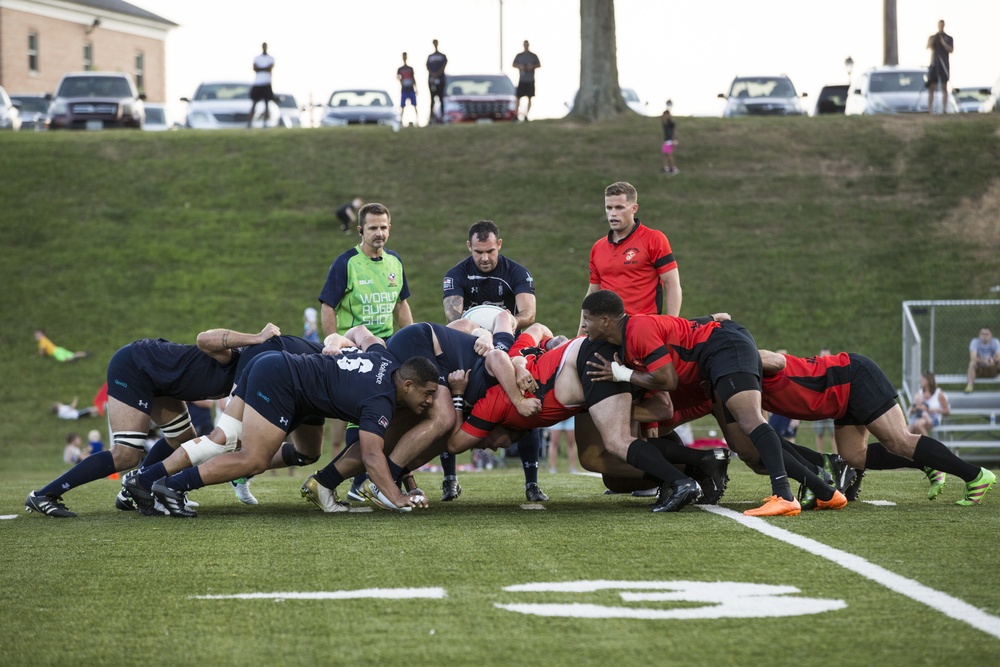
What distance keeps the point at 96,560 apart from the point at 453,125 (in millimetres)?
24206

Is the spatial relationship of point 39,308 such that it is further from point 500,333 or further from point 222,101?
point 500,333

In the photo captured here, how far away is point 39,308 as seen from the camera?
22250mm

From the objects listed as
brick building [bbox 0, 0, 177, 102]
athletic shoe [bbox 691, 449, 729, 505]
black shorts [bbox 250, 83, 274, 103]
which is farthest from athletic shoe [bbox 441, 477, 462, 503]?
brick building [bbox 0, 0, 177, 102]

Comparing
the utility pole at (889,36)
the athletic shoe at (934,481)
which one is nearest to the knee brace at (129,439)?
the athletic shoe at (934,481)

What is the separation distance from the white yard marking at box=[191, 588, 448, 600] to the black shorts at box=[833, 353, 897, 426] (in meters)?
3.60

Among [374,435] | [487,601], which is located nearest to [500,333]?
[374,435]

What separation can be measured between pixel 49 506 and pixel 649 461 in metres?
4.03

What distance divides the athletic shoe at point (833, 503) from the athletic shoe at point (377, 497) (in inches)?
101

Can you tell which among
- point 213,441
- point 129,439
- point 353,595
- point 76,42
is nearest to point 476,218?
point 129,439

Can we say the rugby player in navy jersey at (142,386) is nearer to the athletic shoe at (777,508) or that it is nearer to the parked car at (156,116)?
the athletic shoe at (777,508)

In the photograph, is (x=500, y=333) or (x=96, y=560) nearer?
(x=96, y=560)

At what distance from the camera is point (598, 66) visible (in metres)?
28.2

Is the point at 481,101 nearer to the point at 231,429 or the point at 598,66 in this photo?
the point at 598,66

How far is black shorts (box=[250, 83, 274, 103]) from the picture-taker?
2948 cm
